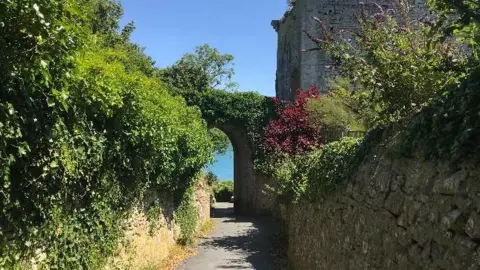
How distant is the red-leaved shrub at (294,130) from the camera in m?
19.9

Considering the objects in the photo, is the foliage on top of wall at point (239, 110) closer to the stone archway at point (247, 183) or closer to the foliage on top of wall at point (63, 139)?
the stone archway at point (247, 183)

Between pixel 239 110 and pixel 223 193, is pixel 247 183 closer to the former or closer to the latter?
pixel 239 110

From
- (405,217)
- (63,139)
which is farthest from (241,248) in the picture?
(405,217)

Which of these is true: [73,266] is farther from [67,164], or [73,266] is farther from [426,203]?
[426,203]

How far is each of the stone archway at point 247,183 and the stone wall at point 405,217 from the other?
16170 mm

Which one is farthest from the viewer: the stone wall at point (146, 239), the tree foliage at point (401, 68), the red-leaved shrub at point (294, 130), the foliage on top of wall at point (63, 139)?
the red-leaved shrub at point (294, 130)

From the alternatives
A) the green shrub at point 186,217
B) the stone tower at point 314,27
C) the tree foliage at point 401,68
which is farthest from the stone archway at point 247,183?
the tree foliage at point 401,68

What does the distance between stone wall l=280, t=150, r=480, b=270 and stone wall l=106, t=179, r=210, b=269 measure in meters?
3.42

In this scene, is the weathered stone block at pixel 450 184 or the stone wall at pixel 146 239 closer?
the weathered stone block at pixel 450 184

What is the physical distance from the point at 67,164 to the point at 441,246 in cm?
375

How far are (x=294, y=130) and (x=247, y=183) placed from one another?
5375 mm

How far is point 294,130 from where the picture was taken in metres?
20.9

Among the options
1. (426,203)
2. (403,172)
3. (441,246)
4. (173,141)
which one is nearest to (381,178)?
(403,172)

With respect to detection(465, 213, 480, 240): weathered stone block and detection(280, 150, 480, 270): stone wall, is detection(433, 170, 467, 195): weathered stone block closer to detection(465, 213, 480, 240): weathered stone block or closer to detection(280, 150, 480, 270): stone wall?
detection(280, 150, 480, 270): stone wall
